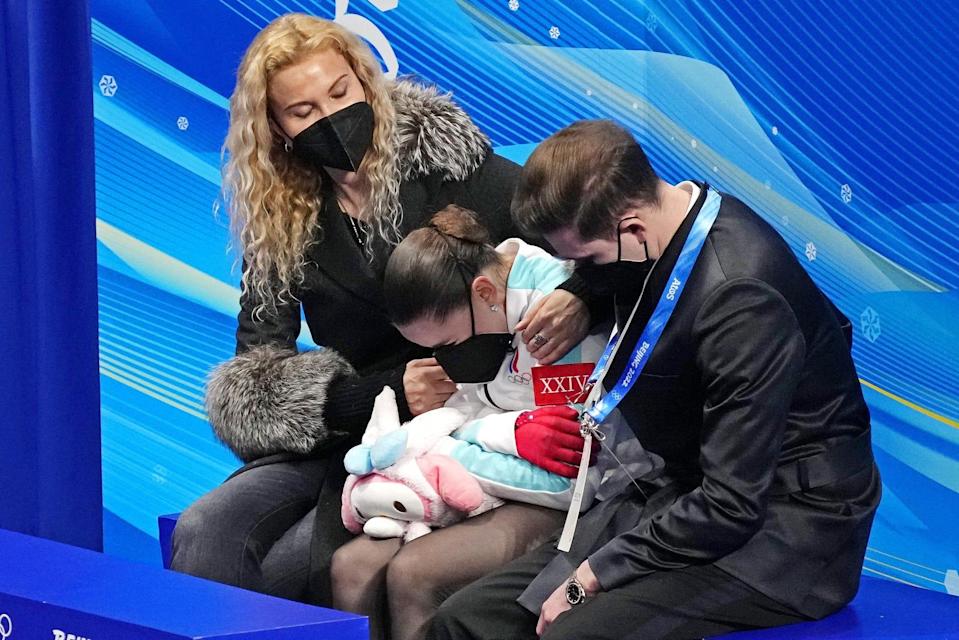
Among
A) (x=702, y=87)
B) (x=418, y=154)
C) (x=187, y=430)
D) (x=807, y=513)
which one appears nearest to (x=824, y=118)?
(x=702, y=87)

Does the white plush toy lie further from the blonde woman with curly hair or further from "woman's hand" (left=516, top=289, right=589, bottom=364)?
"woman's hand" (left=516, top=289, right=589, bottom=364)

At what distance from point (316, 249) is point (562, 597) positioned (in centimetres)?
122

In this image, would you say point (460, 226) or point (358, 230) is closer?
point (460, 226)

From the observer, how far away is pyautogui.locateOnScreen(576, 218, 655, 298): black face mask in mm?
2260

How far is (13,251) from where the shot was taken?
3.33 metres

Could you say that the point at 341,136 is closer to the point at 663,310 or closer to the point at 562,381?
the point at 562,381

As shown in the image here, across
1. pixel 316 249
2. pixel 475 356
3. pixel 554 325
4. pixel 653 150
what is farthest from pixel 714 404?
pixel 653 150

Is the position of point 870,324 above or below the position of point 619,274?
below

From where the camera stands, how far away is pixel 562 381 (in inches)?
103

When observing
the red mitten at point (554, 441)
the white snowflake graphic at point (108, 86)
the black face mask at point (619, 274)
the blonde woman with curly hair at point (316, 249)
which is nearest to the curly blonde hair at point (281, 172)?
the blonde woman with curly hair at point (316, 249)

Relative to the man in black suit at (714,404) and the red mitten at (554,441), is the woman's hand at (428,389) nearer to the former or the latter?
the red mitten at (554,441)

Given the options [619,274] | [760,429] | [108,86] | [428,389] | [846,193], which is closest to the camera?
[760,429]

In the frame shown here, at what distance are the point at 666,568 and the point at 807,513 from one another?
26 centimetres

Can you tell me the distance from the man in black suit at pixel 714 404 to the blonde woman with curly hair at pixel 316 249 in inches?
27.0
